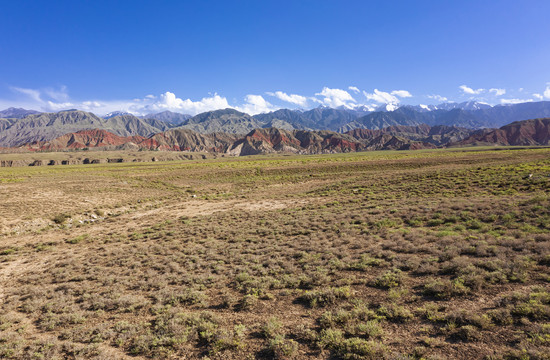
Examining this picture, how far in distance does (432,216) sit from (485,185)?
1722cm

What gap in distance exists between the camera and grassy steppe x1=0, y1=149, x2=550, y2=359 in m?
6.50

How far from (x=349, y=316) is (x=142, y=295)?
8455 mm

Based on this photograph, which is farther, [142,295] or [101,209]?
[101,209]

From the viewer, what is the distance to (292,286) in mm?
9914

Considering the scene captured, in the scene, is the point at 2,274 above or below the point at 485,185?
below

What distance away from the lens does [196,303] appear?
9.20m

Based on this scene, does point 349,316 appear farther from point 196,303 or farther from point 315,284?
point 196,303

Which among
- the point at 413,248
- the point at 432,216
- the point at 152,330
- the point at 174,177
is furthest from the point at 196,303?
the point at 174,177

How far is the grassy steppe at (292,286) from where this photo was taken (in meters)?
6.50

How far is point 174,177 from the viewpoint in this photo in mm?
58000

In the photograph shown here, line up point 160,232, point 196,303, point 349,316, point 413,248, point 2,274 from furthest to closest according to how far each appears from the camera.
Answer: point 160,232, point 2,274, point 413,248, point 196,303, point 349,316

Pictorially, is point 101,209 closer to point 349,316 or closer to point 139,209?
point 139,209

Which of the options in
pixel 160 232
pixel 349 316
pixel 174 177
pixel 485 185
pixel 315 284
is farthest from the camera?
pixel 174 177

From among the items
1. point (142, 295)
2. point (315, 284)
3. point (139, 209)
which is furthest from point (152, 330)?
point (139, 209)
